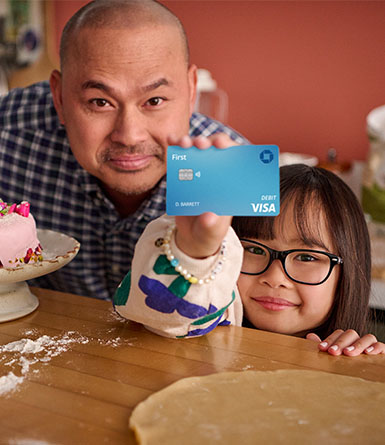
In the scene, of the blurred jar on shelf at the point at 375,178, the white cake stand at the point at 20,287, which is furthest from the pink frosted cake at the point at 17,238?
the blurred jar on shelf at the point at 375,178

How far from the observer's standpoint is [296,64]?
11.7 ft

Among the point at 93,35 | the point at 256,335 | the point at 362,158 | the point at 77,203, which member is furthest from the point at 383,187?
the point at 256,335

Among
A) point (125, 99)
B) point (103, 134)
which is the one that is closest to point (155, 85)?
point (125, 99)

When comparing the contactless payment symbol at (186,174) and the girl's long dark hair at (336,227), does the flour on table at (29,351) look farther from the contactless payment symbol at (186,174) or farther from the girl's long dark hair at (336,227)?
the girl's long dark hair at (336,227)

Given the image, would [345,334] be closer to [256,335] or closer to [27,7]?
[256,335]

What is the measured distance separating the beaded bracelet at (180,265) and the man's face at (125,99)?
59 centimetres

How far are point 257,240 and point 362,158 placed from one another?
2521mm

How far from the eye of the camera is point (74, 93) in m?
1.47

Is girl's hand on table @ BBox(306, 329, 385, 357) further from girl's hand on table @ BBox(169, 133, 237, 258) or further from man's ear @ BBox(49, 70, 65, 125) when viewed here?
man's ear @ BBox(49, 70, 65, 125)

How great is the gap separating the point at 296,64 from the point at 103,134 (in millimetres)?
2473

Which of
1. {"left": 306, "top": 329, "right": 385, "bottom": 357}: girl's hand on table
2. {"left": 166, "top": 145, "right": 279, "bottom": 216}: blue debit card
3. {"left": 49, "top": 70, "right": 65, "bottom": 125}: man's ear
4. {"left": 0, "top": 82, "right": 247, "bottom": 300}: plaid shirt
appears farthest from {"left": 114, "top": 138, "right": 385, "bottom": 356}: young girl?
{"left": 49, "top": 70, "right": 65, "bottom": 125}: man's ear

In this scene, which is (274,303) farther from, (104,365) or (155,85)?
(155,85)

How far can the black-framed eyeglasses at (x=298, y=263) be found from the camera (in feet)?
3.88

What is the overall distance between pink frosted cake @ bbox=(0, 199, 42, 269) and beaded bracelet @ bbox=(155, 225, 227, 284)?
1.13 feet
